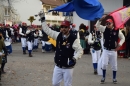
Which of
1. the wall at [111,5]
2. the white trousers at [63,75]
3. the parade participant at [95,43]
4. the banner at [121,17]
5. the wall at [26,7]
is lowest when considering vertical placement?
the white trousers at [63,75]

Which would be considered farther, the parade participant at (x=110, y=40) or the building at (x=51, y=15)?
the building at (x=51, y=15)

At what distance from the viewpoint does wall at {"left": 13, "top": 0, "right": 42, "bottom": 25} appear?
55781 millimetres

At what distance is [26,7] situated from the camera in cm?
5662

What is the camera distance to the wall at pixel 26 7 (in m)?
55.8

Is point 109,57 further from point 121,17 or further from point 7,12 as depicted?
point 7,12

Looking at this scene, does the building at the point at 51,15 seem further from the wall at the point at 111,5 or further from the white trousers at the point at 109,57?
the white trousers at the point at 109,57

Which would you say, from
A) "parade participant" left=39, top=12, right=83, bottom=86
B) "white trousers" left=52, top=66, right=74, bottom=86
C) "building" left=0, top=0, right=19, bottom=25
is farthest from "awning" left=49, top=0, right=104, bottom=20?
"building" left=0, top=0, right=19, bottom=25

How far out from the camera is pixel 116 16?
10.4 m

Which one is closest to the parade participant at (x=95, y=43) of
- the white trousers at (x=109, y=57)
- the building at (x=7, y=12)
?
the white trousers at (x=109, y=57)

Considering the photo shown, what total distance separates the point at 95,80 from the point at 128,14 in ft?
10.3

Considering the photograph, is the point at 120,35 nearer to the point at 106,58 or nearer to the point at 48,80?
the point at 106,58

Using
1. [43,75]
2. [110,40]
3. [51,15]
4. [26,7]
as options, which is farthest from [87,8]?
[26,7]

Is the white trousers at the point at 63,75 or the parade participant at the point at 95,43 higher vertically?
the parade participant at the point at 95,43

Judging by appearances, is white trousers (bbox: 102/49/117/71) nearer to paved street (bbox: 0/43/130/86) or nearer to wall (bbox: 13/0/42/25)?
paved street (bbox: 0/43/130/86)
